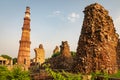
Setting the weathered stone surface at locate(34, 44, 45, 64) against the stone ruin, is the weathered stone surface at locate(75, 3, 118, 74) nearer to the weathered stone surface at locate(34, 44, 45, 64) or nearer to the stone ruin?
the stone ruin

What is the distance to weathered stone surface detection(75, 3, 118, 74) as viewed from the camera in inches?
462

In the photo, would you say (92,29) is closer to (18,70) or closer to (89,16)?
(89,16)

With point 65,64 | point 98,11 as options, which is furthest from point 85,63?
point 65,64

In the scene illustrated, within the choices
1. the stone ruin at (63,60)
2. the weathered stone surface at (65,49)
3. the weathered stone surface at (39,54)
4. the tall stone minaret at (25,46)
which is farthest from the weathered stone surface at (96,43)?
the weathered stone surface at (39,54)

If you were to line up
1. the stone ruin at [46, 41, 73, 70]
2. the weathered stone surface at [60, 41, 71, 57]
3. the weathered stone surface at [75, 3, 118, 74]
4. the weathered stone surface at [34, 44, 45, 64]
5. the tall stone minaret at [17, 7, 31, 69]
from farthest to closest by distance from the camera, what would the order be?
the weathered stone surface at [34, 44, 45, 64], the tall stone minaret at [17, 7, 31, 69], the weathered stone surface at [60, 41, 71, 57], the stone ruin at [46, 41, 73, 70], the weathered stone surface at [75, 3, 118, 74]

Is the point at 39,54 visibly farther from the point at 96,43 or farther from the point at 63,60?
the point at 96,43

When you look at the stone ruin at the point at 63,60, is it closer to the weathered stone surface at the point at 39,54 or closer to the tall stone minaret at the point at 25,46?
the tall stone minaret at the point at 25,46

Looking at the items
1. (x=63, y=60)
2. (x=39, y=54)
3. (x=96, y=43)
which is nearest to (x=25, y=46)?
(x=39, y=54)

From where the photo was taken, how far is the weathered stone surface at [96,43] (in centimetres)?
1173

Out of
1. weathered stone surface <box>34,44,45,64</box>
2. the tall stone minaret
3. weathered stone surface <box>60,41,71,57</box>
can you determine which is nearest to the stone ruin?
weathered stone surface <box>60,41,71,57</box>

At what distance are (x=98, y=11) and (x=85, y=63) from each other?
338 centimetres

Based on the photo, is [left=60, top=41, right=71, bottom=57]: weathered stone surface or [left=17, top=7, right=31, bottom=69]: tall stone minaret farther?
[left=17, top=7, right=31, bottom=69]: tall stone minaret

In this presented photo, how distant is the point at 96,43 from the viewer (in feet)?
39.3

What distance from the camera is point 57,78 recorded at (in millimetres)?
5168
